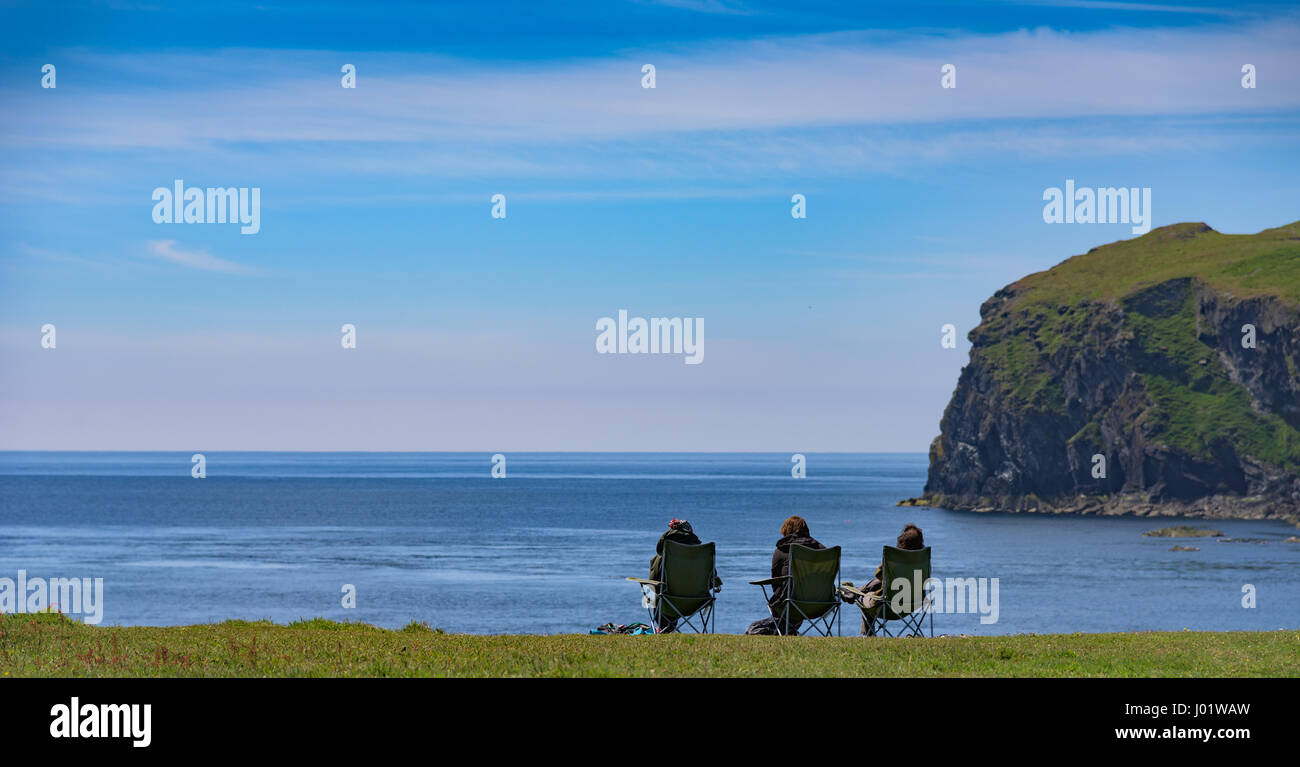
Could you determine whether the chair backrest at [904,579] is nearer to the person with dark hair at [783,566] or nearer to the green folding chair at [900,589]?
the green folding chair at [900,589]

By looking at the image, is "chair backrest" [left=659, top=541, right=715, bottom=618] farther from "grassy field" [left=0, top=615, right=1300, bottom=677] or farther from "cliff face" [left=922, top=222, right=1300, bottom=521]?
"cliff face" [left=922, top=222, right=1300, bottom=521]

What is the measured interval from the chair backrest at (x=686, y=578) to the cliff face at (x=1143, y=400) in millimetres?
156972

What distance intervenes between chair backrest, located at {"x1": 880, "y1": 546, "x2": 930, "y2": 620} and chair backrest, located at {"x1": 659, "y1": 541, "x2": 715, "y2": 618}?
2.34m

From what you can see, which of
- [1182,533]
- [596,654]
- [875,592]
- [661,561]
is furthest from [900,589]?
[1182,533]

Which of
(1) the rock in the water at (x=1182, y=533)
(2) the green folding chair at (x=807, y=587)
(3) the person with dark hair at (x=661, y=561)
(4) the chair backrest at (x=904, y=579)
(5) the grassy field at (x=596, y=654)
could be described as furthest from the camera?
(1) the rock in the water at (x=1182, y=533)

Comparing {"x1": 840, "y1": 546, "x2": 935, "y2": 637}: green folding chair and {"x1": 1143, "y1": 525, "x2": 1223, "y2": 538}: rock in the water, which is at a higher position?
{"x1": 840, "y1": 546, "x2": 935, "y2": 637}: green folding chair

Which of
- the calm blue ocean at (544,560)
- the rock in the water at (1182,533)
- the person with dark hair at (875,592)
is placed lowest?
the rock in the water at (1182,533)

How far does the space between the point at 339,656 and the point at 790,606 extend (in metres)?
7.04

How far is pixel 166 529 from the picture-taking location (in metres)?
119

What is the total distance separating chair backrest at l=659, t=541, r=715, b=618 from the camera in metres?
15.7

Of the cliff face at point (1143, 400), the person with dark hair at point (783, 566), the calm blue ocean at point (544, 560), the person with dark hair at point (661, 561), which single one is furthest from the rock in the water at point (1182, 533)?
the person with dark hair at point (661, 561)

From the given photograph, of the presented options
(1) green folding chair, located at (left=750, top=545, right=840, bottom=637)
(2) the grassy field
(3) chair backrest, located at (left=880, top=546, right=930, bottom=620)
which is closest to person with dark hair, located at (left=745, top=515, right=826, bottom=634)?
(1) green folding chair, located at (left=750, top=545, right=840, bottom=637)

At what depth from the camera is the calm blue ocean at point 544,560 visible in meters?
58.2
